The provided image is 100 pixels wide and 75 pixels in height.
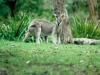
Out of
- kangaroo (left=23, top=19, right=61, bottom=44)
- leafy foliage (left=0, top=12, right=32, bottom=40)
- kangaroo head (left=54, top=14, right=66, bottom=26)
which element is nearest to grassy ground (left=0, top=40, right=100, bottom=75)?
kangaroo head (left=54, top=14, right=66, bottom=26)

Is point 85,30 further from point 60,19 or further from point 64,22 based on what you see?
point 60,19

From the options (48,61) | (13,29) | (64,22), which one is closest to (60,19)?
(64,22)

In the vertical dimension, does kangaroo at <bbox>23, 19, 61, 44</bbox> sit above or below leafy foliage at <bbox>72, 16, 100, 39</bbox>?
above

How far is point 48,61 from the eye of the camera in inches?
419

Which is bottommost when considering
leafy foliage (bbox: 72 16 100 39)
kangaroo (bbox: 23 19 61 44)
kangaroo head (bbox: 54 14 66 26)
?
leafy foliage (bbox: 72 16 100 39)

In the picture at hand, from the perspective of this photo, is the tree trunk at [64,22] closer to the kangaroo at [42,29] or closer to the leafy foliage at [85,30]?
the kangaroo at [42,29]

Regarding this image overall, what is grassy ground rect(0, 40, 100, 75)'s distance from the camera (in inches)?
383

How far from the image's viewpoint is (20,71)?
978 cm

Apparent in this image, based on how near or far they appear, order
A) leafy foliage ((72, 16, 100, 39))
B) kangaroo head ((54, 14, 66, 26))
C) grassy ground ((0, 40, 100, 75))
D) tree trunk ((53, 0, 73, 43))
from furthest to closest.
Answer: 1. leafy foliage ((72, 16, 100, 39))
2. tree trunk ((53, 0, 73, 43))
3. kangaroo head ((54, 14, 66, 26))
4. grassy ground ((0, 40, 100, 75))

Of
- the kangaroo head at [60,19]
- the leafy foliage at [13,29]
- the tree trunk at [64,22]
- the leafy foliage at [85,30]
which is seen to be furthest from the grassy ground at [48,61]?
the leafy foliage at [85,30]

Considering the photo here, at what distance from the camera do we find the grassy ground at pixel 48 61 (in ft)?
31.9

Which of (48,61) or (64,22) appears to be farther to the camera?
(64,22)

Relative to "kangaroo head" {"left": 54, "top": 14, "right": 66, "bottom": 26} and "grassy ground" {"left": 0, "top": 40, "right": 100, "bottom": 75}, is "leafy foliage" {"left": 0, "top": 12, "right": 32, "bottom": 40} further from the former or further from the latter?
"grassy ground" {"left": 0, "top": 40, "right": 100, "bottom": 75}

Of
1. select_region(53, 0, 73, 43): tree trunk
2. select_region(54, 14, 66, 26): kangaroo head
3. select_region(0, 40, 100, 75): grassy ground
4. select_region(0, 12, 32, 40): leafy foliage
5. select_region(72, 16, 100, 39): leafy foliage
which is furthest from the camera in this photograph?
select_region(72, 16, 100, 39): leafy foliage
